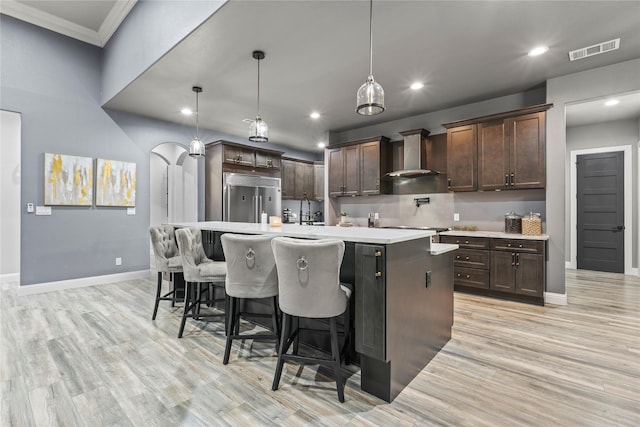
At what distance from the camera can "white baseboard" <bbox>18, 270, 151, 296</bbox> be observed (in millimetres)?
4219

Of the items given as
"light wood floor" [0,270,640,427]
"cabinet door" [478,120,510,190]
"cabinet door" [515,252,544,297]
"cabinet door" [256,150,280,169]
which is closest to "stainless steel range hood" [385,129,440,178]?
"cabinet door" [478,120,510,190]

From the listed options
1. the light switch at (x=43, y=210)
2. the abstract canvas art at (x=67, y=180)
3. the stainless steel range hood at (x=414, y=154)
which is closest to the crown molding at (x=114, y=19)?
the abstract canvas art at (x=67, y=180)

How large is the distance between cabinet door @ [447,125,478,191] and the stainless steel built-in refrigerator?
377 centimetres

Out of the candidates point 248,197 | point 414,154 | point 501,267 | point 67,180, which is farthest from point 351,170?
point 67,180

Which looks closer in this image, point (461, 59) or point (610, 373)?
point (610, 373)

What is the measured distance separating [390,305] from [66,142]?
5.34 m

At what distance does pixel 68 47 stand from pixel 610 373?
7.39 meters

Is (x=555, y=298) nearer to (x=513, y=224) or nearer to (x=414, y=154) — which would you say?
(x=513, y=224)

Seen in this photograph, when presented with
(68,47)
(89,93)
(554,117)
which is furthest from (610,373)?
(68,47)

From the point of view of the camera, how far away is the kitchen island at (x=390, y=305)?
179cm

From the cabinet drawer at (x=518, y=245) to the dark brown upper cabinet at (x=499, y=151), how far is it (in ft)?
2.47

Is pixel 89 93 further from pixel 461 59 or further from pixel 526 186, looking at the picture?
pixel 526 186

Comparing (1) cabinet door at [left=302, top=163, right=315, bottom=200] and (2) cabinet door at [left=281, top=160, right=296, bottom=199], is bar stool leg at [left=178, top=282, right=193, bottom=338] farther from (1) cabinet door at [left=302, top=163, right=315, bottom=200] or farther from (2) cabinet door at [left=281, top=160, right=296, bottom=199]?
(1) cabinet door at [left=302, top=163, right=315, bottom=200]

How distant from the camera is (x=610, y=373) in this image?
2135 millimetres
